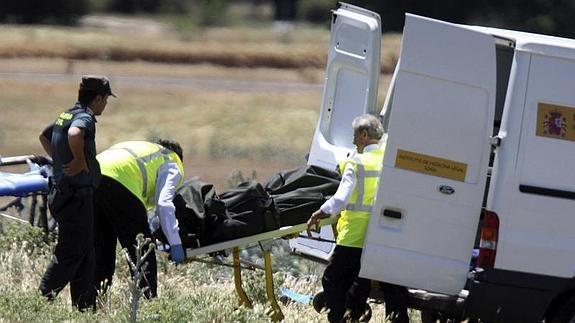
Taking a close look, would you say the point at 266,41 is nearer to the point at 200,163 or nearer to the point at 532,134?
the point at 200,163

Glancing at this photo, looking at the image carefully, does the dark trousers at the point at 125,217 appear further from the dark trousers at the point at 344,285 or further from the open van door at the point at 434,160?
the open van door at the point at 434,160

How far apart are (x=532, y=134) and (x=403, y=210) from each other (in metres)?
0.90

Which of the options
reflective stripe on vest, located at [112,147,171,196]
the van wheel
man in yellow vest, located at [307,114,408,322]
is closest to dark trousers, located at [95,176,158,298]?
reflective stripe on vest, located at [112,147,171,196]

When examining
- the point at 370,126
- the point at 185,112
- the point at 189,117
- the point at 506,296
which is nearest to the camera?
the point at 506,296

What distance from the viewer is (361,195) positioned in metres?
8.67

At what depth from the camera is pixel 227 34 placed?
186 ft

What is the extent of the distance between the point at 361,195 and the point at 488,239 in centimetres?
84

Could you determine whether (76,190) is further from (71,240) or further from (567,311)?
(567,311)

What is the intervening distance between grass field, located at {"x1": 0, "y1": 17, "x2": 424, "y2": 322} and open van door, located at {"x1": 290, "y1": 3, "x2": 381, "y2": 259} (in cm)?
96

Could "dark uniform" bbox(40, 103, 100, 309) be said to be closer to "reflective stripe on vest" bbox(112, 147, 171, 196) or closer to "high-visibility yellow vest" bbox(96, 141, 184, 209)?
"high-visibility yellow vest" bbox(96, 141, 184, 209)

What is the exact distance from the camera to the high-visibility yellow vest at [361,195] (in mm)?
8641

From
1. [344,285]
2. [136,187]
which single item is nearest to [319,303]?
[344,285]

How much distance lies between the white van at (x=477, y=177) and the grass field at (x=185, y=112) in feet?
3.41

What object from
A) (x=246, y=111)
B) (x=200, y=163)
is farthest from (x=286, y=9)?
(x=200, y=163)
